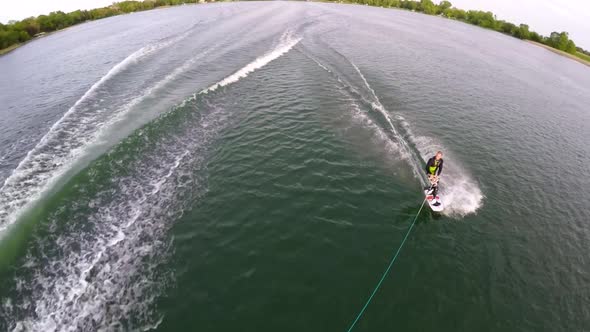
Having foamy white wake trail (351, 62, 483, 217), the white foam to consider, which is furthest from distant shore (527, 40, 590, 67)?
the white foam

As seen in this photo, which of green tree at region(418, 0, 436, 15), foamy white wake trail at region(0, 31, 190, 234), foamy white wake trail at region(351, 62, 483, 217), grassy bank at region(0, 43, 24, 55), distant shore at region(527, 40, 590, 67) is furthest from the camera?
green tree at region(418, 0, 436, 15)

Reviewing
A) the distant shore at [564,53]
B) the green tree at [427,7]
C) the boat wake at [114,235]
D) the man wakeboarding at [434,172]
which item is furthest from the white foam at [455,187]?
A: the green tree at [427,7]

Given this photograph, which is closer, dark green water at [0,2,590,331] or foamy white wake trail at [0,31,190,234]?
dark green water at [0,2,590,331]

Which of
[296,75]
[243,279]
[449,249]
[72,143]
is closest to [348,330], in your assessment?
[243,279]

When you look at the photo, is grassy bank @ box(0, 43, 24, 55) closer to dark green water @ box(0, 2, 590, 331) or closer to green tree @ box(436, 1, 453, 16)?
dark green water @ box(0, 2, 590, 331)

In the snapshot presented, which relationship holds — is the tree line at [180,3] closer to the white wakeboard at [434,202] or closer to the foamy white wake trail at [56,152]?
the foamy white wake trail at [56,152]

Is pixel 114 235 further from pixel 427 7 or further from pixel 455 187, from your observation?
pixel 427 7
